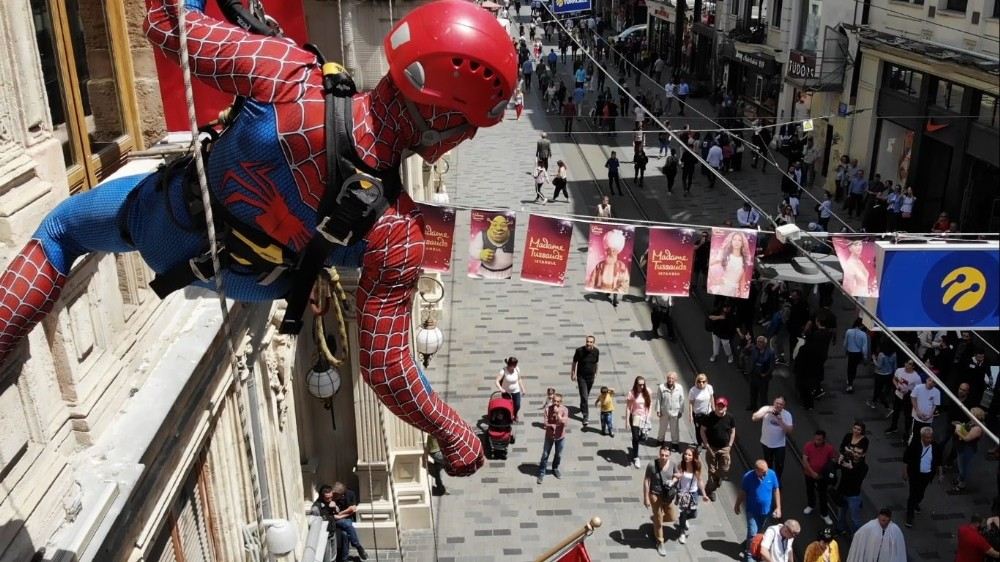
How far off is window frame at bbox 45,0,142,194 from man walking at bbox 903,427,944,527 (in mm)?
9589

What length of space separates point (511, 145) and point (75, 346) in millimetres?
29134

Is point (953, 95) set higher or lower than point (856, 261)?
higher

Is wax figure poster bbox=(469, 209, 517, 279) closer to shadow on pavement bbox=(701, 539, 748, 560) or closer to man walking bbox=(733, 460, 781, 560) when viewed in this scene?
man walking bbox=(733, 460, 781, 560)

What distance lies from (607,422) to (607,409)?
34 centimetres

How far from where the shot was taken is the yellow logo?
3.55 meters

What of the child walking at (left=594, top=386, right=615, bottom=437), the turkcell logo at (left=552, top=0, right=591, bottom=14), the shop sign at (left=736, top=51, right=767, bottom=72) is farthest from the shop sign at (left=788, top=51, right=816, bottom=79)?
the turkcell logo at (left=552, top=0, right=591, bottom=14)

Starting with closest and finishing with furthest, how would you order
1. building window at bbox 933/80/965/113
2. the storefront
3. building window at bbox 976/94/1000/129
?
building window at bbox 976/94/1000/129 → building window at bbox 933/80/965/113 → the storefront

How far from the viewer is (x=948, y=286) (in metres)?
3.61

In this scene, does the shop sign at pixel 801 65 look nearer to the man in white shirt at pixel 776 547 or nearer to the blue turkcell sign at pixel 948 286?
the man in white shirt at pixel 776 547

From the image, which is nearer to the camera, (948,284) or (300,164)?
(948,284)

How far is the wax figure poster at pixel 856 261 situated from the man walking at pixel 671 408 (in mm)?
4729

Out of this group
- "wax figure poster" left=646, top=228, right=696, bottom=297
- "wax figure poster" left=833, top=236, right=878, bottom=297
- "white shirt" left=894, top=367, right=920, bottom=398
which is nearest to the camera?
"wax figure poster" left=833, top=236, right=878, bottom=297

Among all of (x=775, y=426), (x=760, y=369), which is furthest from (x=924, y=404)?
(x=760, y=369)

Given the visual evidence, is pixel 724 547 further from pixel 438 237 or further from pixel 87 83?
pixel 87 83
